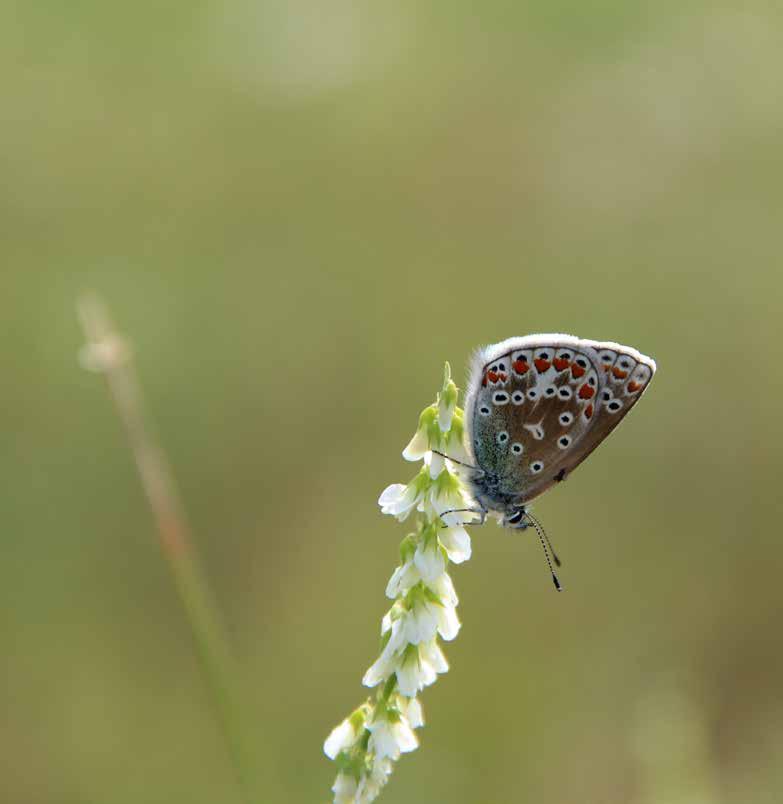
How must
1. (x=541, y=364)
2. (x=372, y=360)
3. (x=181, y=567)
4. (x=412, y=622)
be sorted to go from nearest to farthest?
(x=412, y=622) → (x=541, y=364) → (x=181, y=567) → (x=372, y=360)

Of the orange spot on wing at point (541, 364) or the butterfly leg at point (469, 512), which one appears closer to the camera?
the butterfly leg at point (469, 512)

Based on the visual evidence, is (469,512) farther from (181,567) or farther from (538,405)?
(181,567)

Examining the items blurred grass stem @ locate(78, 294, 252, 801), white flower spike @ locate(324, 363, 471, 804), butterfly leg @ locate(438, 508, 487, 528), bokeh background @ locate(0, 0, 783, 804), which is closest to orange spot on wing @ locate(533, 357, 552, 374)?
butterfly leg @ locate(438, 508, 487, 528)

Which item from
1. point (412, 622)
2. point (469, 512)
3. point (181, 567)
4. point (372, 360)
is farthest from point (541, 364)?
point (372, 360)

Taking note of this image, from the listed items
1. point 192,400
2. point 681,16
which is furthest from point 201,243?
point 681,16

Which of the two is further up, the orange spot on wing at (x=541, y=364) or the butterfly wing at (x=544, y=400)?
the orange spot on wing at (x=541, y=364)

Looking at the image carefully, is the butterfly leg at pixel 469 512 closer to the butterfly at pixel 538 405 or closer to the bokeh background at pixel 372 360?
the butterfly at pixel 538 405

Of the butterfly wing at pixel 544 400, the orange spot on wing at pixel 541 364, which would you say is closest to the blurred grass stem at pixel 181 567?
the butterfly wing at pixel 544 400
